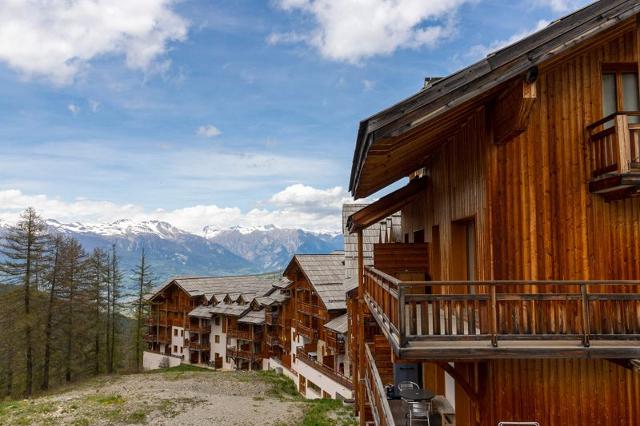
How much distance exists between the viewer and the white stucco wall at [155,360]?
228 ft

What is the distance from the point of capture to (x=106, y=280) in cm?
5819

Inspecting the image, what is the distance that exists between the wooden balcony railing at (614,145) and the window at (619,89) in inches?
10.8

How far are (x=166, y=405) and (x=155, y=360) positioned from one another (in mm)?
44678

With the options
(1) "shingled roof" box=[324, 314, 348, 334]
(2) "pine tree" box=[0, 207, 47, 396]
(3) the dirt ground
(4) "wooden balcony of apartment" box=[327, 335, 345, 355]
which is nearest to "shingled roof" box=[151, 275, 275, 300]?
(3) the dirt ground

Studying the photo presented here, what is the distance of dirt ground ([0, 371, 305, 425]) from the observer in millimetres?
27266

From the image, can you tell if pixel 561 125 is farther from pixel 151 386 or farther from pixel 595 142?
pixel 151 386

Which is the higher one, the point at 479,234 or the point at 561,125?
the point at 561,125

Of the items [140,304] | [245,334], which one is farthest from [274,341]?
[140,304]

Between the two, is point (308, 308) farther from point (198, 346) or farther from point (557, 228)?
point (557, 228)

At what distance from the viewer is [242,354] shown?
5825 cm

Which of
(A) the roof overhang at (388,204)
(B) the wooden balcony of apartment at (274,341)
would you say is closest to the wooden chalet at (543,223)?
(A) the roof overhang at (388,204)

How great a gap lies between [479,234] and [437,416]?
18.3 feet

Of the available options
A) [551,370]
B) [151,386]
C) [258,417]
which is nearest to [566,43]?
[551,370]

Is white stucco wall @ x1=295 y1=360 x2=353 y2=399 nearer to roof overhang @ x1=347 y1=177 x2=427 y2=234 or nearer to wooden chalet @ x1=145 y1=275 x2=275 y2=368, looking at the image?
wooden chalet @ x1=145 y1=275 x2=275 y2=368
